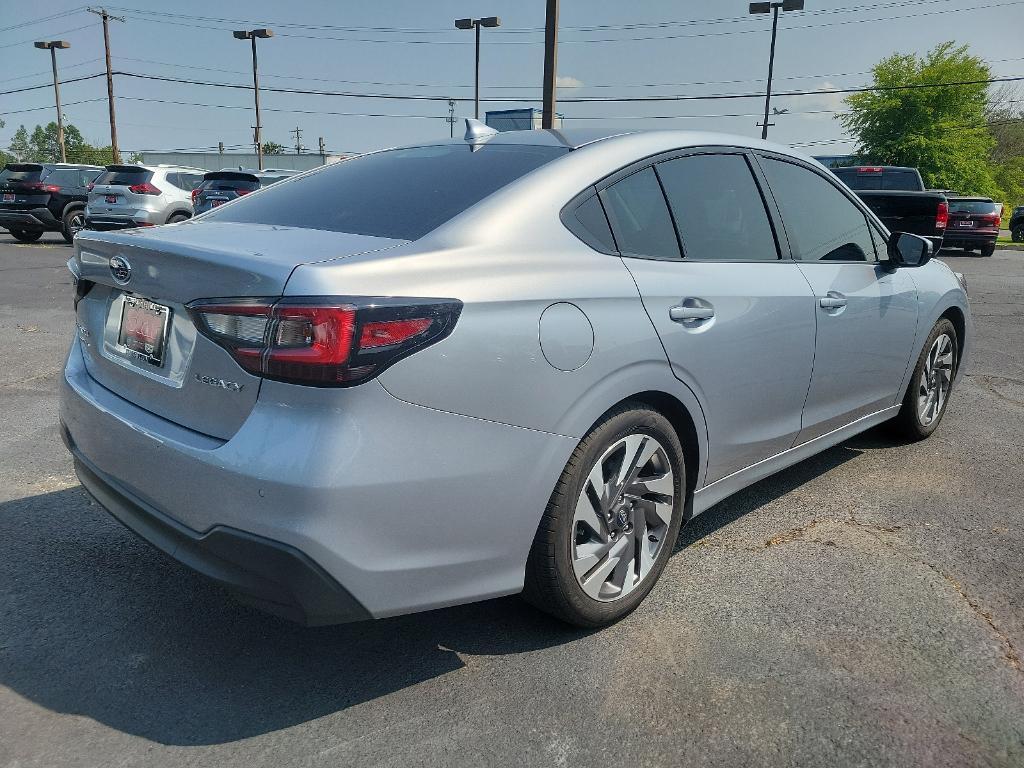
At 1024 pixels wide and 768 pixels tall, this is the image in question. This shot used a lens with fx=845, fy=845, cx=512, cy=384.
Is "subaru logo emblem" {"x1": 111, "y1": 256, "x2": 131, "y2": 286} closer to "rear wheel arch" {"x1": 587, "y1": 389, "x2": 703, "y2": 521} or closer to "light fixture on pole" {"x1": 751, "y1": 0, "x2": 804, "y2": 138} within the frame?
"rear wheel arch" {"x1": 587, "y1": 389, "x2": 703, "y2": 521}

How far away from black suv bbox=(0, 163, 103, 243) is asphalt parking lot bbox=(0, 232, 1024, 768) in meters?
17.0

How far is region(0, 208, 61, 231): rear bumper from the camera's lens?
60.0 feet

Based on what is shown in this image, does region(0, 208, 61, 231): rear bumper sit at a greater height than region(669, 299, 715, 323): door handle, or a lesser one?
lesser

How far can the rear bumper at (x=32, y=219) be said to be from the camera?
18281 millimetres

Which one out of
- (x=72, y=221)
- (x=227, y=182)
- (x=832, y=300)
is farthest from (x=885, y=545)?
(x=72, y=221)

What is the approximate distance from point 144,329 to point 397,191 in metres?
0.90

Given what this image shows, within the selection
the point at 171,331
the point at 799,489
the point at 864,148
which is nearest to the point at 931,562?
the point at 799,489

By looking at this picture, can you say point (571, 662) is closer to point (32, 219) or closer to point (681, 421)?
point (681, 421)

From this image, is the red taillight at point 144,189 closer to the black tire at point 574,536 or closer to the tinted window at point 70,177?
the tinted window at point 70,177

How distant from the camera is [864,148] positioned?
174 ft

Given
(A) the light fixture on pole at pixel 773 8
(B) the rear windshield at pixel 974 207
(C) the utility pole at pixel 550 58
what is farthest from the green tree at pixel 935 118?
(C) the utility pole at pixel 550 58

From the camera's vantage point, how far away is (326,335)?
199cm

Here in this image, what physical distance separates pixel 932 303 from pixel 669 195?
2227 mm

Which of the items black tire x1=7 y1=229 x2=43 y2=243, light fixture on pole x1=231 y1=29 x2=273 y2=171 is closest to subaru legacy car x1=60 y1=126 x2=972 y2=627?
black tire x1=7 y1=229 x2=43 y2=243
